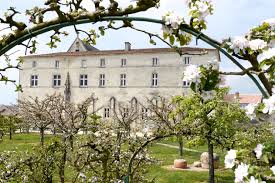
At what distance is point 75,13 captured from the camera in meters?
2.70

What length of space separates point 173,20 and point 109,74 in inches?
1701

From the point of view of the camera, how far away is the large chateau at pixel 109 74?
42.9 meters

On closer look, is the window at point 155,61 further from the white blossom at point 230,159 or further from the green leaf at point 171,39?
the white blossom at point 230,159

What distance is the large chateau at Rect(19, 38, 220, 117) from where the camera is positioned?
42922 millimetres

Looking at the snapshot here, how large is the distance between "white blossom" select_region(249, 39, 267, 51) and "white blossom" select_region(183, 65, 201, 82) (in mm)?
275

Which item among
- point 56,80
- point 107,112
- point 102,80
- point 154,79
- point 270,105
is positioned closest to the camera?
point 270,105

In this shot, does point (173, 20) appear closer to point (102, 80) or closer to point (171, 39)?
point (171, 39)

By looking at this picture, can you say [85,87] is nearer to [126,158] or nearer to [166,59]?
[166,59]

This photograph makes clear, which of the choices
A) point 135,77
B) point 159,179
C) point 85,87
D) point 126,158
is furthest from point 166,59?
point 126,158

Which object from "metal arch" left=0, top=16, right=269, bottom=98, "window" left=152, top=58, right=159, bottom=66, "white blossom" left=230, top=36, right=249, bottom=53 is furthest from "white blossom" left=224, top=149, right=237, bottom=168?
"window" left=152, top=58, right=159, bottom=66

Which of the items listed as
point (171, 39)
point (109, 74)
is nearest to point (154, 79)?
point (109, 74)

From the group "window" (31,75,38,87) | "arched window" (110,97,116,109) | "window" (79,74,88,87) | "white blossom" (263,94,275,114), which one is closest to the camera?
"white blossom" (263,94,275,114)

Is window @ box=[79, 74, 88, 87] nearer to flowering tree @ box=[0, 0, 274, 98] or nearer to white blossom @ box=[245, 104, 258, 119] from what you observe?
flowering tree @ box=[0, 0, 274, 98]

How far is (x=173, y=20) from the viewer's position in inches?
89.0
